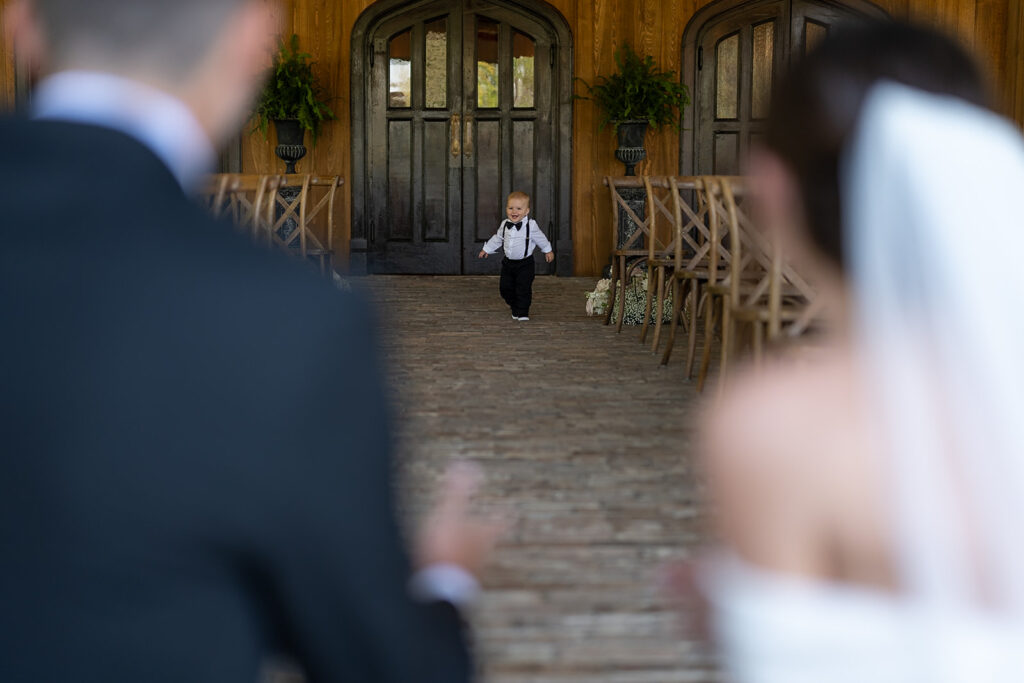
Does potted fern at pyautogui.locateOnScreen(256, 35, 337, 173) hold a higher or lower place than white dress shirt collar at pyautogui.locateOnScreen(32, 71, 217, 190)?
higher

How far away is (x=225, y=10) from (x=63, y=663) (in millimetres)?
490

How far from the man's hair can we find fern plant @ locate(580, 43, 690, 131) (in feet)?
30.7

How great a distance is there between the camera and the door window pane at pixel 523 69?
35.0 feet

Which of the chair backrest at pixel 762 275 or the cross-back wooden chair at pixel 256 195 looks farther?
the cross-back wooden chair at pixel 256 195

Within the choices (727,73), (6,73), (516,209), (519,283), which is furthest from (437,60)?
(6,73)

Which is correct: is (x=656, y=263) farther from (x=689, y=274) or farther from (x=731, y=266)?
(x=731, y=266)

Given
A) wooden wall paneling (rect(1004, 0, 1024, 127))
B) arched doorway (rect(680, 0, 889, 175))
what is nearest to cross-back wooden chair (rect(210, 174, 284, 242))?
arched doorway (rect(680, 0, 889, 175))

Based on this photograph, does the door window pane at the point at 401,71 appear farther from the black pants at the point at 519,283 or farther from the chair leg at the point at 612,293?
the chair leg at the point at 612,293

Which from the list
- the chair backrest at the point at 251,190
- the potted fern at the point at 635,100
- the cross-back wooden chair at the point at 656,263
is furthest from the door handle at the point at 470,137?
the chair backrest at the point at 251,190

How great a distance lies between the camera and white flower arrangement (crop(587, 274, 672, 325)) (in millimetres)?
7657

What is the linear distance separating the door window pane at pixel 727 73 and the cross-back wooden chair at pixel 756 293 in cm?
572

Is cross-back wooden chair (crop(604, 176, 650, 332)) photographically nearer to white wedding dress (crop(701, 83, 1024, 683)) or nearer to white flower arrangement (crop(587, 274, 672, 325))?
white flower arrangement (crop(587, 274, 672, 325))

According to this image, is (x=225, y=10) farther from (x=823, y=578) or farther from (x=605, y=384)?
(x=605, y=384)

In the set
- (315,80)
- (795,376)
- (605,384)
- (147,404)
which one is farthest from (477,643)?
(315,80)
